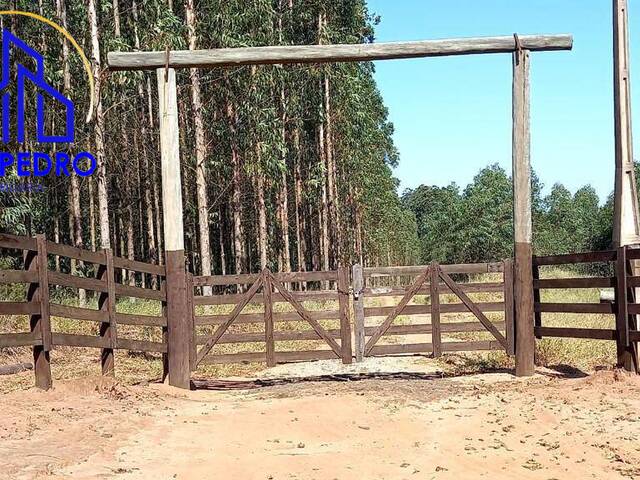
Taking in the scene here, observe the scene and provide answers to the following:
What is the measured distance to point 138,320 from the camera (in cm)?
1022

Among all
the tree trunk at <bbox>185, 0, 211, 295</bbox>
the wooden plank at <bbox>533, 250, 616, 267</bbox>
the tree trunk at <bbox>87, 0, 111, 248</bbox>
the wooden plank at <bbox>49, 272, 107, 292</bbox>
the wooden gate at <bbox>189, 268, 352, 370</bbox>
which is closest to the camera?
the wooden plank at <bbox>49, 272, 107, 292</bbox>

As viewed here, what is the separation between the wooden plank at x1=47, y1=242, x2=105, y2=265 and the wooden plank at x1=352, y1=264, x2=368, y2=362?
4674mm

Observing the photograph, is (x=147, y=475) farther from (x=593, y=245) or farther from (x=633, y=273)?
(x=593, y=245)

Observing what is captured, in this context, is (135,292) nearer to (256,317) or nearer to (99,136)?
(256,317)

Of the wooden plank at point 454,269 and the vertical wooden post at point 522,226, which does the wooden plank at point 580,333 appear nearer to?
the vertical wooden post at point 522,226

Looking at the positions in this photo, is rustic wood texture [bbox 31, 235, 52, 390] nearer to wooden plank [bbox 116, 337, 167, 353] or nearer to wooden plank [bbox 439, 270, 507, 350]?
wooden plank [bbox 116, 337, 167, 353]

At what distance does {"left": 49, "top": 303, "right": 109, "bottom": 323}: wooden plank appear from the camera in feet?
27.6

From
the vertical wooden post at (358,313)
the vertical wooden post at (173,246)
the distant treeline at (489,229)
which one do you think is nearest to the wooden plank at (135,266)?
the vertical wooden post at (173,246)

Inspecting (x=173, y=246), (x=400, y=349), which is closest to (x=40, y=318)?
(x=173, y=246)

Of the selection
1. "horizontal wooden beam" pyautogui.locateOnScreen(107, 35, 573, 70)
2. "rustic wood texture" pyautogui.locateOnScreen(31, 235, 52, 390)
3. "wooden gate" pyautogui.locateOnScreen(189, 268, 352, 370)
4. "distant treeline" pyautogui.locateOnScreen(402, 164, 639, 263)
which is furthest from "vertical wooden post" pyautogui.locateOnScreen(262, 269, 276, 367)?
"distant treeline" pyautogui.locateOnScreen(402, 164, 639, 263)

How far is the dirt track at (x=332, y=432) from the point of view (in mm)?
5871

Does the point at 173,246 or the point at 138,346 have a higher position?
the point at 173,246

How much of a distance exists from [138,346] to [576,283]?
6455mm

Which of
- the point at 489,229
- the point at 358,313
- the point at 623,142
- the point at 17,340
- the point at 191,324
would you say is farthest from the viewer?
the point at 489,229
